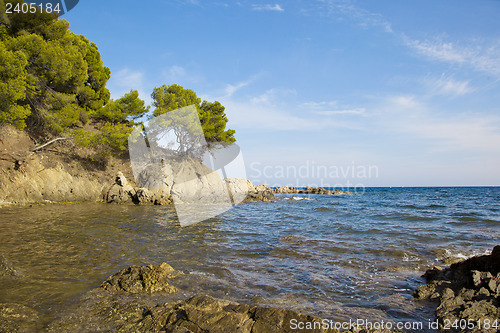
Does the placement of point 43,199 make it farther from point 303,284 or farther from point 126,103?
point 303,284

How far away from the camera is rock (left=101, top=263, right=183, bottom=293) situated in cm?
414

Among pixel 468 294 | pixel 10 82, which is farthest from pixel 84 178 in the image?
pixel 468 294

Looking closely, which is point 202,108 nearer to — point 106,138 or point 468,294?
point 106,138

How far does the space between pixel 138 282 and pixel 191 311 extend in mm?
1526

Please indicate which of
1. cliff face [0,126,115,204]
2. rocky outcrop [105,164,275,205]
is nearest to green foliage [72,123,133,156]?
cliff face [0,126,115,204]

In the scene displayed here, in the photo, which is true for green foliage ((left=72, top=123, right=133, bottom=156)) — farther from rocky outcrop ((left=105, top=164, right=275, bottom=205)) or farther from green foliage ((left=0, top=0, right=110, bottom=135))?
rocky outcrop ((left=105, top=164, right=275, bottom=205))

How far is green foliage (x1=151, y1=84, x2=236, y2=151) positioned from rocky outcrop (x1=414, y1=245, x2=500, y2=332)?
29.6 m

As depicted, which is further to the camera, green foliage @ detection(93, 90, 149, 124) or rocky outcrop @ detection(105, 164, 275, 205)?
green foliage @ detection(93, 90, 149, 124)

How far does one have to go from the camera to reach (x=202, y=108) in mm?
36531

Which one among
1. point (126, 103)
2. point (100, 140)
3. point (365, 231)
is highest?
point (126, 103)

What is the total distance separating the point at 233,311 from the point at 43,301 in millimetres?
2687

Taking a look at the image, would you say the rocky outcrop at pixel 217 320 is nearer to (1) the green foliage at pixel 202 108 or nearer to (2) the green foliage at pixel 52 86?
(2) the green foliage at pixel 52 86

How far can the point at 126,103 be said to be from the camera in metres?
28.0

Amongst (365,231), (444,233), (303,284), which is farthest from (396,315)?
(444,233)
